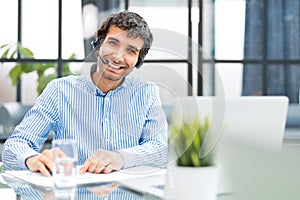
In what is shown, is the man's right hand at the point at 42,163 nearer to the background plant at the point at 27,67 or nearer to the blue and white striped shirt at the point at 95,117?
the blue and white striped shirt at the point at 95,117

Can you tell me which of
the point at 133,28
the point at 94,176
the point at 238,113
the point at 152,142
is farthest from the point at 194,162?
the point at 238,113

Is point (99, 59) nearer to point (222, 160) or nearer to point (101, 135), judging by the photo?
point (101, 135)

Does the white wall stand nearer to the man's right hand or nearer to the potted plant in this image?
the man's right hand

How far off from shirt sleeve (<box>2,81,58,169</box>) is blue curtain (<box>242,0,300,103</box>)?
3.23 m

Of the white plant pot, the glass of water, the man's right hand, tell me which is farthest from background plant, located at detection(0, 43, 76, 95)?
the white plant pot

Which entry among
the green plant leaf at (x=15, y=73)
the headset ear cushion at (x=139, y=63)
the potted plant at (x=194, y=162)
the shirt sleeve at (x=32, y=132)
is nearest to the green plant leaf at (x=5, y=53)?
the green plant leaf at (x=15, y=73)

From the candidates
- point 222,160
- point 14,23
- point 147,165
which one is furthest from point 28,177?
point 14,23

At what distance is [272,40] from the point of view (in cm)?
469

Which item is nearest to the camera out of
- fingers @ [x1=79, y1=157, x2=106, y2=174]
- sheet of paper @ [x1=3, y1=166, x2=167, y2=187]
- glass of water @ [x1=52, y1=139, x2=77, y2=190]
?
glass of water @ [x1=52, y1=139, x2=77, y2=190]

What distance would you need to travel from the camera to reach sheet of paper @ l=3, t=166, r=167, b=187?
3.69 feet

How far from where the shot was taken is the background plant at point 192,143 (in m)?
0.73

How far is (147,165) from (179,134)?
657mm

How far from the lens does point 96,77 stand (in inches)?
66.1

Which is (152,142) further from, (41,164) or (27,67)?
(27,67)
